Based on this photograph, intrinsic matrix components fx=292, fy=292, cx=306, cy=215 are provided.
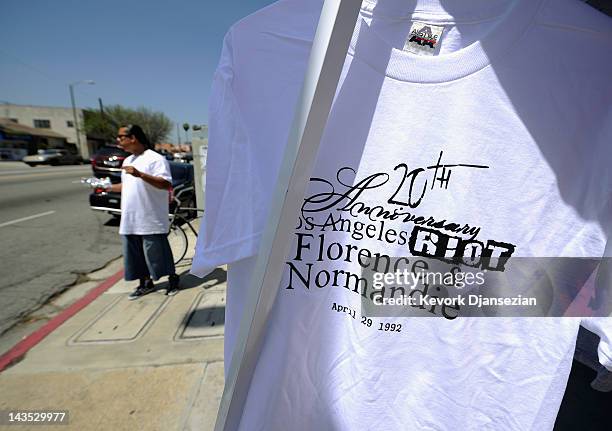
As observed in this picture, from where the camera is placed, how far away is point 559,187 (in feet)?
2.74

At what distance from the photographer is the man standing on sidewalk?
114 inches

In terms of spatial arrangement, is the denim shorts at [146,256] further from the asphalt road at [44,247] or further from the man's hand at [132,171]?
the asphalt road at [44,247]

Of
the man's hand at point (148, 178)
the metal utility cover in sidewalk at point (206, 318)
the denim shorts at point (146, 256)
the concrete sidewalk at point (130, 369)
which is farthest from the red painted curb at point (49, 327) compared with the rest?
the man's hand at point (148, 178)

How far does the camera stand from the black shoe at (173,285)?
3453mm

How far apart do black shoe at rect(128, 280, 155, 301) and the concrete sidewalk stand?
0.10m

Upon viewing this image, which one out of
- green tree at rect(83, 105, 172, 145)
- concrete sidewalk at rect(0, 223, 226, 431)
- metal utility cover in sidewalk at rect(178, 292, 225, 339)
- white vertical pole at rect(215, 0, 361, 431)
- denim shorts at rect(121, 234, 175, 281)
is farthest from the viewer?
green tree at rect(83, 105, 172, 145)

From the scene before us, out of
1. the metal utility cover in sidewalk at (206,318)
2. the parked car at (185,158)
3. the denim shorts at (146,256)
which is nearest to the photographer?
the metal utility cover in sidewalk at (206,318)

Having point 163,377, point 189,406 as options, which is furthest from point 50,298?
point 189,406

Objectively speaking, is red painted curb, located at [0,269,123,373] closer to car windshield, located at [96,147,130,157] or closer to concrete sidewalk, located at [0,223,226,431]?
concrete sidewalk, located at [0,223,226,431]

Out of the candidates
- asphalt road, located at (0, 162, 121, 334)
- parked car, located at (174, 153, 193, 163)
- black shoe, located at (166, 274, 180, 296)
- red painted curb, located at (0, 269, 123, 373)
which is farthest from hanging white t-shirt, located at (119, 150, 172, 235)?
parked car, located at (174, 153, 193, 163)

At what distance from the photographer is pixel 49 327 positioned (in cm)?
297

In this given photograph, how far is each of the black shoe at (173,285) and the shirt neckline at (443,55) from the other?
11.0ft

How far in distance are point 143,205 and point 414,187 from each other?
2.88 meters

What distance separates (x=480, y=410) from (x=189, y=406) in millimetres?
1804
